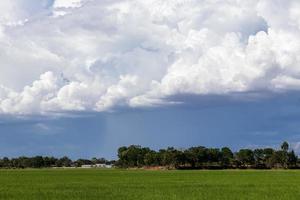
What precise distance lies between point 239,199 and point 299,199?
16.0 ft

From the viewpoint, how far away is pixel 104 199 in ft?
157

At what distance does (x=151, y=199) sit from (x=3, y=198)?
42.7 ft

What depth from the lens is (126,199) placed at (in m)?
48.4

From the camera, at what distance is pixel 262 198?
48688 millimetres

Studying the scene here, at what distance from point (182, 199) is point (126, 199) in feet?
15.9

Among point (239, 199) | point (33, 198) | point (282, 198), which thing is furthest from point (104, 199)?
point (282, 198)

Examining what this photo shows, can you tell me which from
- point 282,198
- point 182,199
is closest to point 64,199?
point 182,199

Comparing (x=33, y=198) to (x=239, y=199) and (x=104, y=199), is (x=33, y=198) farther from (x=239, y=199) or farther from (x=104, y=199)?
(x=239, y=199)

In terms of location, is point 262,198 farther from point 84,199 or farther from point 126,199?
point 84,199

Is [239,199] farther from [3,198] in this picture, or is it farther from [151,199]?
[3,198]

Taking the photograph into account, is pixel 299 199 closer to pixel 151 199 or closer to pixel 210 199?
pixel 210 199

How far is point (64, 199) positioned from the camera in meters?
47.7

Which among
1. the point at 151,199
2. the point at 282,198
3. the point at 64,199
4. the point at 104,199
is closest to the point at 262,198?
the point at 282,198

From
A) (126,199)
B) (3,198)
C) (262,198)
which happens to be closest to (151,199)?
(126,199)
